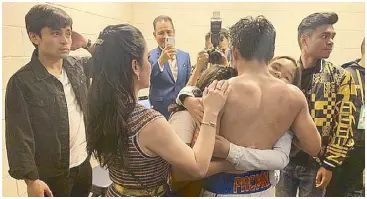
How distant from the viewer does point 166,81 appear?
3.03 ft

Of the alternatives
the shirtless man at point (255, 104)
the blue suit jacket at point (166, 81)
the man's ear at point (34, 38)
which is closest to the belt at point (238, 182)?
the shirtless man at point (255, 104)

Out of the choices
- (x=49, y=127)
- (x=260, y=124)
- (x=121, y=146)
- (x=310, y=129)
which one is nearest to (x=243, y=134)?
(x=260, y=124)

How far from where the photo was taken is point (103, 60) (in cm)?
79

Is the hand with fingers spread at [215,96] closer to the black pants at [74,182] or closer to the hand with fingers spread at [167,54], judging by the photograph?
the hand with fingers spread at [167,54]

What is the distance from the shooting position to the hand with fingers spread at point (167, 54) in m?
0.92

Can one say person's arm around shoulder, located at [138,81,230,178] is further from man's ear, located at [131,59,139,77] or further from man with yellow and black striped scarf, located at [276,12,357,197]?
man with yellow and black striped scarf, located at [276,12,357,197]

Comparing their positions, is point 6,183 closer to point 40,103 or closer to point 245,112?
point 40,103

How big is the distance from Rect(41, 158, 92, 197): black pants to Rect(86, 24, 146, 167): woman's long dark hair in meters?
0.20

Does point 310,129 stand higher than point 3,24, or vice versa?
point 3,24

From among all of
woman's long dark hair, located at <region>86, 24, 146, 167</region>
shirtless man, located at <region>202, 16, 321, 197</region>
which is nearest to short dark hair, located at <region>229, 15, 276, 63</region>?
shirtless man, located at <region>202, 16, 321, 197</region>

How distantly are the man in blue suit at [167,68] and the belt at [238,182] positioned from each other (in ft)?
0.78

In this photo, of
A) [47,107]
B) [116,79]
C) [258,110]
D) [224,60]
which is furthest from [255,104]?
[47,107]

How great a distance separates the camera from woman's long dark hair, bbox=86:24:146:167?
2.57 ft

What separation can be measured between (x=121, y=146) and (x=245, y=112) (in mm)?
325
